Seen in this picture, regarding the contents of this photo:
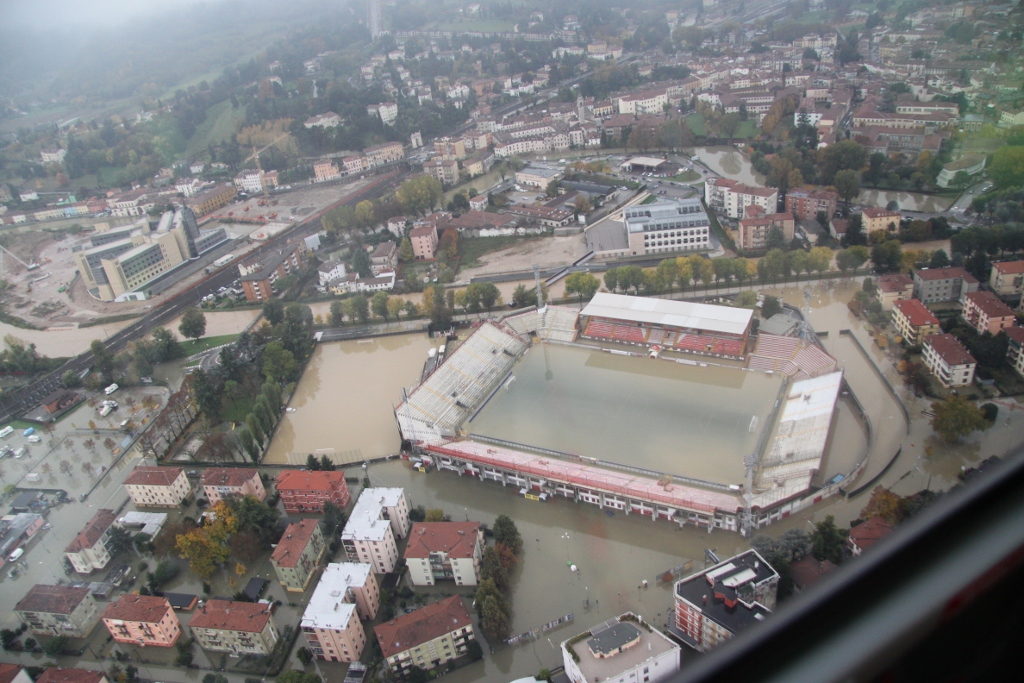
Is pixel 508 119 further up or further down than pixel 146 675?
further up

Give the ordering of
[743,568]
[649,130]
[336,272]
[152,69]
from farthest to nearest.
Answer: [152,69]
[649,130]
[336,272]
[743,568]

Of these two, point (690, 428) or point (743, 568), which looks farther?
point (690, 428)

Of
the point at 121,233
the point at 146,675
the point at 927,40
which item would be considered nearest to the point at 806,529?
the point at 146,675

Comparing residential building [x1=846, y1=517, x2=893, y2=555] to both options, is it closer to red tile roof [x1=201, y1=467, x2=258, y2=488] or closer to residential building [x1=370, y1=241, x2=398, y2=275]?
red tile roof [x1=201, y1=467, x2=258, y2=488]

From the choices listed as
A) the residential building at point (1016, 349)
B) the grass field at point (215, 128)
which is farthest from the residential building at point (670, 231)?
the grass field at point (215, 128)

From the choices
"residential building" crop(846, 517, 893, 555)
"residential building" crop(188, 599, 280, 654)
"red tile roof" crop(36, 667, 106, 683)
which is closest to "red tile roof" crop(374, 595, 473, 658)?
"residential building" crop(188, 599, 280, 654)

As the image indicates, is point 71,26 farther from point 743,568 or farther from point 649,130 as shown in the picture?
point 743,568
